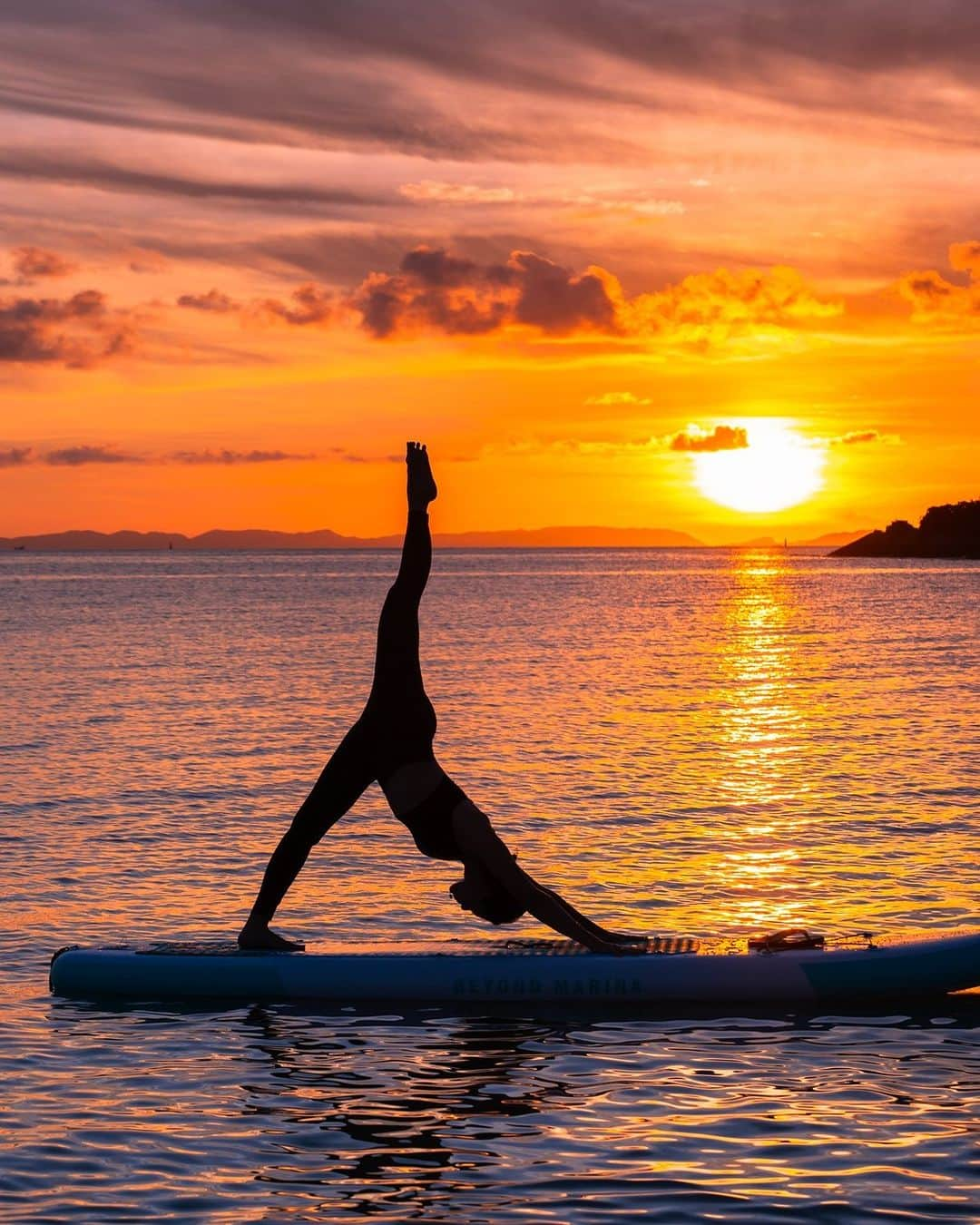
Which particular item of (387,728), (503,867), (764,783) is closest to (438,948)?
(503,867)

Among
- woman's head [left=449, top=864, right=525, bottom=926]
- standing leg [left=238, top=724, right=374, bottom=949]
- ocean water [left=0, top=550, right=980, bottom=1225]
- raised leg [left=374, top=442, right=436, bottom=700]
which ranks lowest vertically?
ocean water [left=0, top=550, right=980, bottom=1225]

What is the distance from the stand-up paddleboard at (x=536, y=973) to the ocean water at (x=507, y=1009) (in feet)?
0.65

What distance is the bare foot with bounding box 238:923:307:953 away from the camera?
1252cm

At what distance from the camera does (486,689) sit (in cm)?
4434

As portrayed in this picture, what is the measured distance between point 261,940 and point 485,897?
1.80m

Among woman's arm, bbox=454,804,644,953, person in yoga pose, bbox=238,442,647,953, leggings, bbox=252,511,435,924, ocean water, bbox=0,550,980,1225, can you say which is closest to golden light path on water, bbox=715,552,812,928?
ocean water, bbox=0,550,980,1225

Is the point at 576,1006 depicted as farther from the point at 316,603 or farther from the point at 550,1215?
the point at 316,603

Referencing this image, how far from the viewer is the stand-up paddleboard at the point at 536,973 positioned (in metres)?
11.9

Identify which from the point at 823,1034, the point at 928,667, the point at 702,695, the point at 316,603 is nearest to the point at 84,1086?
the point at 823,1034

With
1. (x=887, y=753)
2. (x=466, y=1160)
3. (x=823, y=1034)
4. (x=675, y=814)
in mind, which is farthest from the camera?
(x=887, y=753)

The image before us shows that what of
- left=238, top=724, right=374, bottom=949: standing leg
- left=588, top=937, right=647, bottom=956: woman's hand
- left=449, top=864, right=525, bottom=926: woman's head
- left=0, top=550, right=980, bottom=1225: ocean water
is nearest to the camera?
left=0, top=550, right=980, bottom=1225: ocean water

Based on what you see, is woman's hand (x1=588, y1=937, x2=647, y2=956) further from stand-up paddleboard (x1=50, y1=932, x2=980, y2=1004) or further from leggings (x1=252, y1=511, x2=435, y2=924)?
leggings (x1=252, y1=511, x2=435, y2=924)

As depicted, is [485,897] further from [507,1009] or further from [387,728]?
[387,728]

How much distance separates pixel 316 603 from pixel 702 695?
85.4 meters
